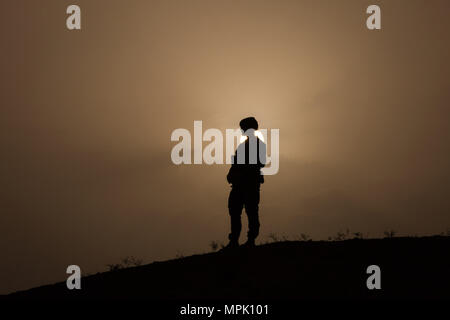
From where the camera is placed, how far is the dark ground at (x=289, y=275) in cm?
1030

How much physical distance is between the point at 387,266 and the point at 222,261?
3557mm

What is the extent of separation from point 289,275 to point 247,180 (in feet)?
9.60

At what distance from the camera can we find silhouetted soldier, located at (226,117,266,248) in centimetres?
1350

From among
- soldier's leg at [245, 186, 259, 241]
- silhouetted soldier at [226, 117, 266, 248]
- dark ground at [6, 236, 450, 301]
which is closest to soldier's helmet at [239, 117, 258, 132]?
silhouetted soldier at [226, 117, 266, 248]

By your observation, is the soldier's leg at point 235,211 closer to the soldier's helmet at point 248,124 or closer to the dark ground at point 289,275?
the dark ground at point 289,275

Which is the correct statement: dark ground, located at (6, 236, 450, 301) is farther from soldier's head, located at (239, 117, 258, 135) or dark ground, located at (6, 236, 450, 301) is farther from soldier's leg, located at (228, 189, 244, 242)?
soldier's head, located at (239, 117, 258, 135)

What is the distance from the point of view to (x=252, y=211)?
13.6m

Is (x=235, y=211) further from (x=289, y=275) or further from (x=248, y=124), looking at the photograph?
(x=289, y=275)

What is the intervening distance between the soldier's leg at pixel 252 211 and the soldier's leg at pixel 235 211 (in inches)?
6.6

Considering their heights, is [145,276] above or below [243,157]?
below
